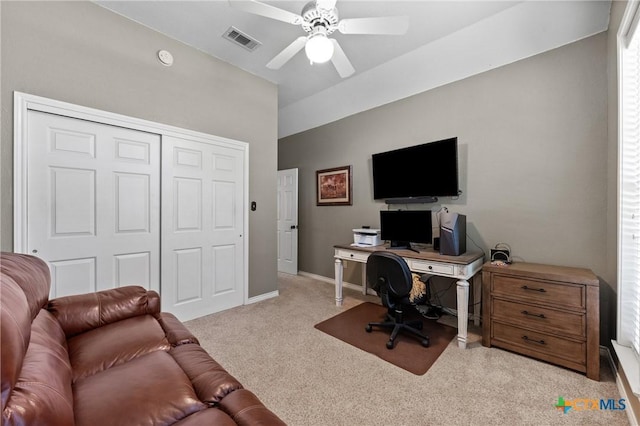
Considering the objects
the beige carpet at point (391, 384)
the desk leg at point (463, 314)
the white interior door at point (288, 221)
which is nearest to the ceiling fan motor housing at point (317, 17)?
the desk leg at point (463, 314)

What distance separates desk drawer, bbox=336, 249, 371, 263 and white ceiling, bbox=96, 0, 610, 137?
214 centimetres

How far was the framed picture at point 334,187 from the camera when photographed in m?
4.02

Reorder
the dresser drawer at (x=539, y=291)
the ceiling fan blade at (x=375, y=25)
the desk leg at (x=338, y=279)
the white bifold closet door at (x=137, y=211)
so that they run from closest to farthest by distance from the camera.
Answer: the ceiling fan blade at (x=375, y=25) < the dresser drawer at (x=539, y=291) < the white bifold closet door at (x=137, y=211) < the desk leg at (x=338, y=279)

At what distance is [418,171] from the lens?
311 centimetres

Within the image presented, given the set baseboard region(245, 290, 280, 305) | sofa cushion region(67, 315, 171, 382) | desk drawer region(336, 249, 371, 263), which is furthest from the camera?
baseboard region(245, 290, 280, 305)

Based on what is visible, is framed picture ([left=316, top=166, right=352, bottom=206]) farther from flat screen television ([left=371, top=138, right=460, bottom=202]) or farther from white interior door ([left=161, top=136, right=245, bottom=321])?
white interior door ([left=161, top=136, right=245, bottom=321])

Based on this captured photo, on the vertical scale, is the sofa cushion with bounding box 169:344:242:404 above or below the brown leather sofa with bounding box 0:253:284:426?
below

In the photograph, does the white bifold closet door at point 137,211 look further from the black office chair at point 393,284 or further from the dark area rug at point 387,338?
the black office chair at point 393,284

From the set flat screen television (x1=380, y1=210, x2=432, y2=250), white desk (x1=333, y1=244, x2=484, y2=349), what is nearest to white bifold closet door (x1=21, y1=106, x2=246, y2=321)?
white desk (x1=333, y1=244, x2=484, y2=349)

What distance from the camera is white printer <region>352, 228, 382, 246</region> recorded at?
3305 mm

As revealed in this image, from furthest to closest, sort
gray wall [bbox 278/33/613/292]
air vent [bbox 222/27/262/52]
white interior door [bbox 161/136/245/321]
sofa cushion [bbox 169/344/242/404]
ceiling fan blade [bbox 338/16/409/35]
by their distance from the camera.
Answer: white interior door [bbox 161/136/245/321], air vent [bbox 222/27/262/52], gray wall [bbox 278/33/613/292], ceiling fan blade [bbox 338/16/409/35], sofa cushion [bbox 169/344/242/404]

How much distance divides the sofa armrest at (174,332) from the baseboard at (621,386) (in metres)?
2.50

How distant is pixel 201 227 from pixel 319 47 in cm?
227

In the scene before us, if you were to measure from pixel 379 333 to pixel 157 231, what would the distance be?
Result: 8.28 ft
